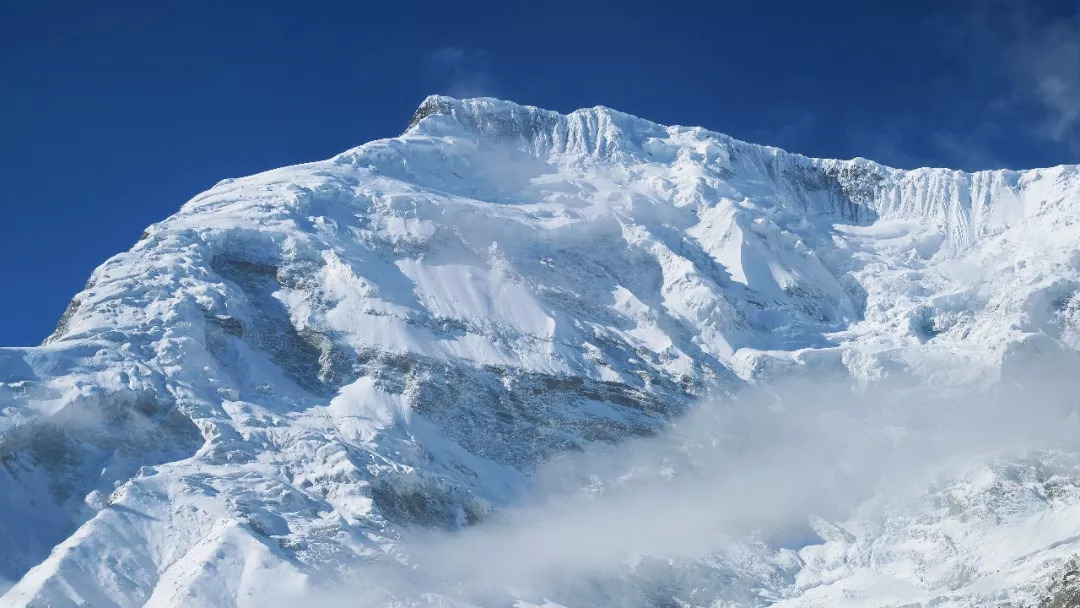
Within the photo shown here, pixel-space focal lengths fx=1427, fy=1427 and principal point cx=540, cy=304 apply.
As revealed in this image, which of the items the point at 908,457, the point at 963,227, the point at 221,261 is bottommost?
the point at 908,457

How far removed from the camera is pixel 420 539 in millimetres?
115062

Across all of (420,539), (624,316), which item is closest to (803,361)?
(624,316)

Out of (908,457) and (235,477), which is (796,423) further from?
(235,477)

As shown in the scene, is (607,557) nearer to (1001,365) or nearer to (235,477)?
(235,477)

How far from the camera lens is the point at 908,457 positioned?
13788 cm

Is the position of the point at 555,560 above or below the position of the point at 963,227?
below

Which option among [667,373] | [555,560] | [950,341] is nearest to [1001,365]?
[950,341]

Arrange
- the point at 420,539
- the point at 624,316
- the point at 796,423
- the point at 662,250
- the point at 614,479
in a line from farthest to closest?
the point at 662,250 → the point at 624,316 → the point at 796,423 → the point at 614,479 → the point at 420,539

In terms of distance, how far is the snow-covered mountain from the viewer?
112 metres

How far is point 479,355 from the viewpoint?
13950 centimetres

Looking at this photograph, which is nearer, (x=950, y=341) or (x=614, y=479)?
(x=614, y=479)

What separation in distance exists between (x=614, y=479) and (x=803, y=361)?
30.7 metres

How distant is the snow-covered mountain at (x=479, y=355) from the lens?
366 ft

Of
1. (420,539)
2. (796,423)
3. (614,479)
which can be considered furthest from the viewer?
(796,423)
